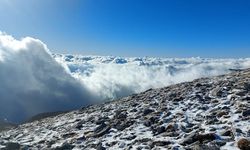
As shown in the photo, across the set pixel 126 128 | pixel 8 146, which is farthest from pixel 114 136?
pixel 8 146

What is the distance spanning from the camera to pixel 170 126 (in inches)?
818

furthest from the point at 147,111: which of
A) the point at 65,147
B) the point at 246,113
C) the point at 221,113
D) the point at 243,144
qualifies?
the point at 243,144

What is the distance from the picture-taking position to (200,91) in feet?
100

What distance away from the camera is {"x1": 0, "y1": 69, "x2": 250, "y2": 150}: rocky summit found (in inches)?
685

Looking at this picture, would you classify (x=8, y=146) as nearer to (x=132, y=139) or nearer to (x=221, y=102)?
(x=132, y=139)

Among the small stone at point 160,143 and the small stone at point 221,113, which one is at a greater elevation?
the small stone at point 221,113

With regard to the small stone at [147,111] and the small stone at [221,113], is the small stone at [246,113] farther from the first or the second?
the small stone at [147,111]

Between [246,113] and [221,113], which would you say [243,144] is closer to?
[246,113]

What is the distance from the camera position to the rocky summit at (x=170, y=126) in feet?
57.1

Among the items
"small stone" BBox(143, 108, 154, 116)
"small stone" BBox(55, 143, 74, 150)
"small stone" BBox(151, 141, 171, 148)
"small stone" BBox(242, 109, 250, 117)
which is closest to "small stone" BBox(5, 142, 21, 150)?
"small stone" BBox(55, 143, 74, 150)

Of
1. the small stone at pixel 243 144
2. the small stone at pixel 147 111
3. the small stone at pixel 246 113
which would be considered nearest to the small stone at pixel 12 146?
the small stone at pixel 147 111

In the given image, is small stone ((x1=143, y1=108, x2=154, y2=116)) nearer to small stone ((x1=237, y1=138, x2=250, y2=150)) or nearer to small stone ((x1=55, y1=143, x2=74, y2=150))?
small stone ((x1=55, y1=143, x2=74, y2=150))

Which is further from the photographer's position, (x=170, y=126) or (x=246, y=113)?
(x=170, y=126)

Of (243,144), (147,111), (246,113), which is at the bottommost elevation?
(147,111)
